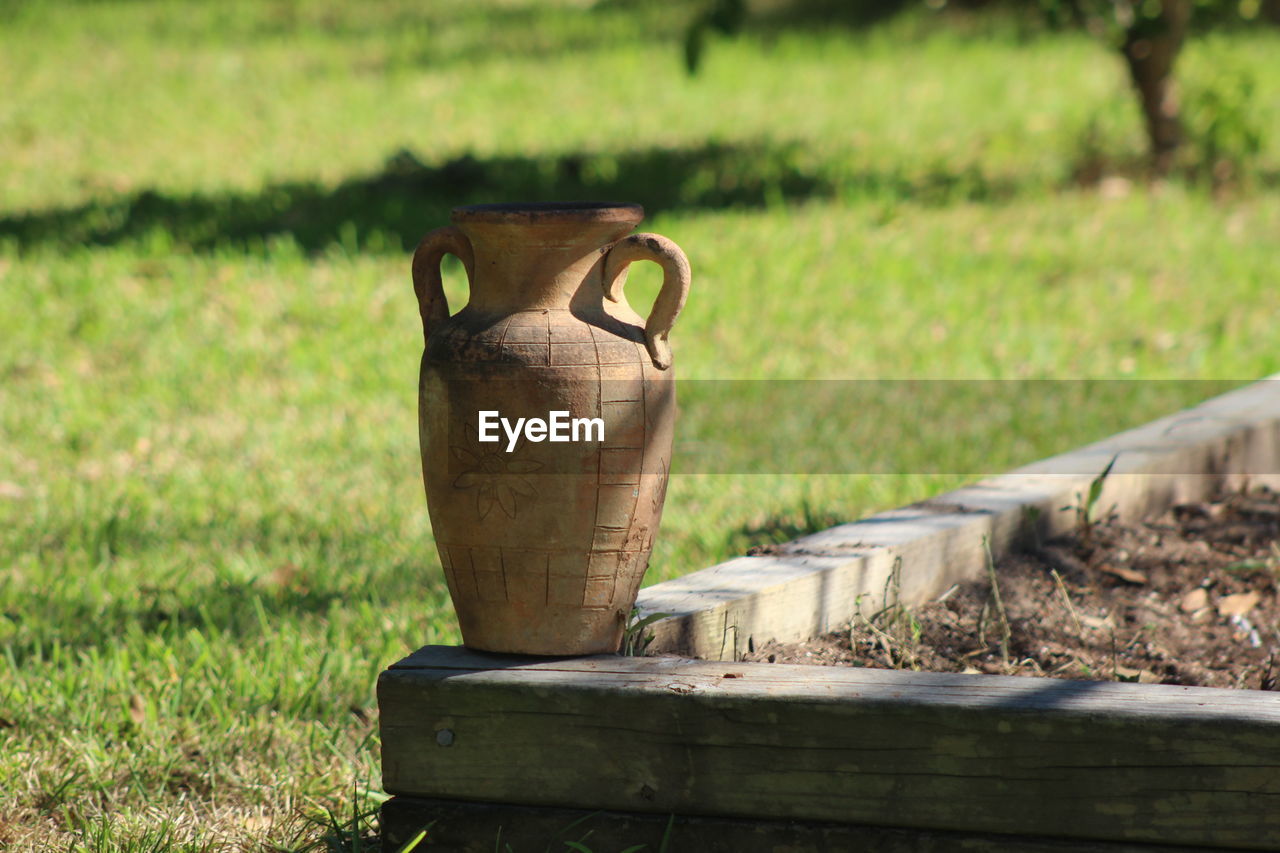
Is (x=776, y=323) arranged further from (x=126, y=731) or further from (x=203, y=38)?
(x=203, y=38)

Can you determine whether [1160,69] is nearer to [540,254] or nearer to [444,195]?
[444,195]

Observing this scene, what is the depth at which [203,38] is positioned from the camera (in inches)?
449

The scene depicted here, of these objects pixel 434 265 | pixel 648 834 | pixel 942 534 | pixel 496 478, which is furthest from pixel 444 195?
pixel 648 834

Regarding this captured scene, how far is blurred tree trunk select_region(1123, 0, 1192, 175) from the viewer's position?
7430 millimetres

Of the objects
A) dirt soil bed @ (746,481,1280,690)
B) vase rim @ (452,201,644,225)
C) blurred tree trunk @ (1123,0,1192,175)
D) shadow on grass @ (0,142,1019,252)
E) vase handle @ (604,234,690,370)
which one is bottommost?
dirt soil bed @ (746,481,1280,690)

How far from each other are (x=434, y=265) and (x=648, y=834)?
984 millimetres

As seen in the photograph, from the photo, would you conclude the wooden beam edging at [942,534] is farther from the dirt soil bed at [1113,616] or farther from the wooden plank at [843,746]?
the wooden plank at [843,746]

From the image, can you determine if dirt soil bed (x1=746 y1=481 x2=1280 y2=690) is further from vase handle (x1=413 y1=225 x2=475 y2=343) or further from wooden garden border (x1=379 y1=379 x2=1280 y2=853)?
vase handle (x1=413 y1=225 x2=475 y2=343)

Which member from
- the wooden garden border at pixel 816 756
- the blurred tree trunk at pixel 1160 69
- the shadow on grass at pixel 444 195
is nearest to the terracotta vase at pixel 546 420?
the wooden garden border at pixel 816 756

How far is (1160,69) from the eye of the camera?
25.4 feet

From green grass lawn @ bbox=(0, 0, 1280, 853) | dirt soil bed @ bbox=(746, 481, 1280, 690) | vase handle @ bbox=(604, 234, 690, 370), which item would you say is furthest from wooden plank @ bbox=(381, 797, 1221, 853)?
vase handle @ bbox=(604, 234, 690, 370)

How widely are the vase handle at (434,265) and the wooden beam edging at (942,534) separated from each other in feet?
2.14

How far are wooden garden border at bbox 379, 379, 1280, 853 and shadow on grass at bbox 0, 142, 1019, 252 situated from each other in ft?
15.8

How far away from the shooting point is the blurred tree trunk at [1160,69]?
24.4ft
